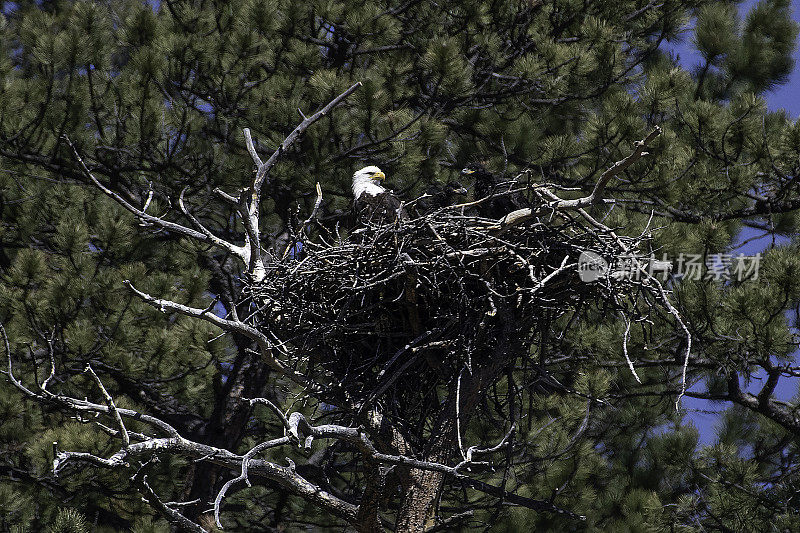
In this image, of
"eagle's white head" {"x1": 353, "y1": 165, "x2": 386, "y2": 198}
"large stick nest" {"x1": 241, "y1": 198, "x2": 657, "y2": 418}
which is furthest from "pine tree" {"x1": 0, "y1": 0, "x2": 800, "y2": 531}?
"large stick nest" {"x1": 241, "y1": 198, "x2": 657, "y2": 418}

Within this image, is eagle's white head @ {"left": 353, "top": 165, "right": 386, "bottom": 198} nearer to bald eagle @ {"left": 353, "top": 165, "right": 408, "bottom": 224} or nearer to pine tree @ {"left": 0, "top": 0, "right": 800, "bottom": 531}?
bald eagle @ {"left": 353, "top": 165, "right": 408, "bottom": 224}

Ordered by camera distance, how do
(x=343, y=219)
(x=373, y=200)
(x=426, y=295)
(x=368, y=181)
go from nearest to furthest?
(x=426, y=295)
(x=373, y=200)
(x=368, y=181)
(x=343, y=219)

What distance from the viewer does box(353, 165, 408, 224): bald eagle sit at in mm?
4832

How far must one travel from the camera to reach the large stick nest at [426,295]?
3871mm

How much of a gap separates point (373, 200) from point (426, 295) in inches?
48.8

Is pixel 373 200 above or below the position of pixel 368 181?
below

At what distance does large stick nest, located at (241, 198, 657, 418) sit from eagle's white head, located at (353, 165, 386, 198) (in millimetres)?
1332

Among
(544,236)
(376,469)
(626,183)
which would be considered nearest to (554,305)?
(544,236)

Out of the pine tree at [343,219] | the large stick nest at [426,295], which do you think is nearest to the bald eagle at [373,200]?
the large stick nest at [426,295]

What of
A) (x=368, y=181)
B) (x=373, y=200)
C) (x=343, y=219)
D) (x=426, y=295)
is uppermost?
(x=343, y=219)

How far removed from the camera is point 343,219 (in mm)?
6750

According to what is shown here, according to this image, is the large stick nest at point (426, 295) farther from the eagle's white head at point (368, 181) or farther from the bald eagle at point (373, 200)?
the eagle's white head at point (368, 181)

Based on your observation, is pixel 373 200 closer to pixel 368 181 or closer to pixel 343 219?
pixel 368 181

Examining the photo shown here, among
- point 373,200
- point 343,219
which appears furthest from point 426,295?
point 343,219
